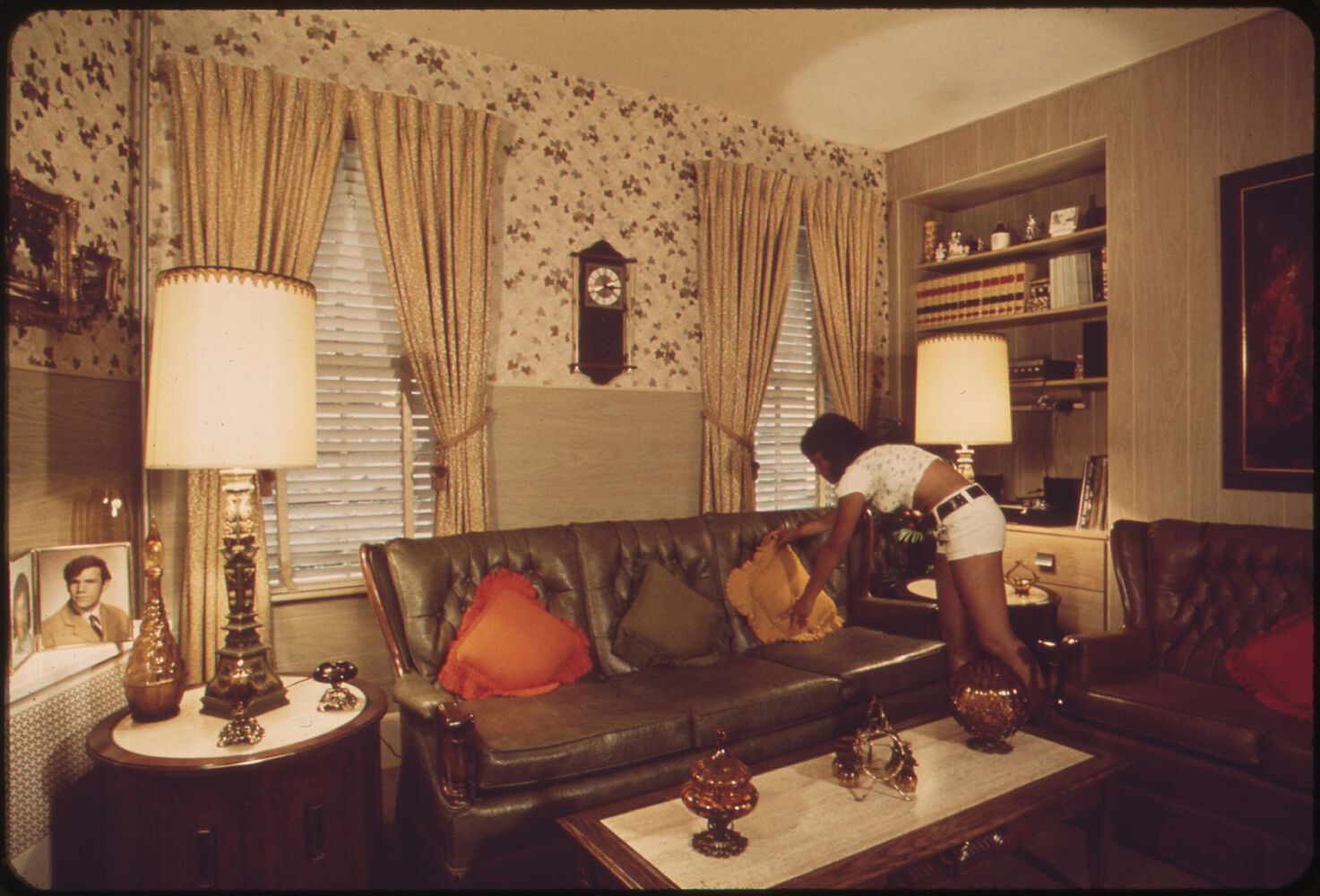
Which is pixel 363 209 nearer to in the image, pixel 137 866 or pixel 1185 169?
pixel 137 866

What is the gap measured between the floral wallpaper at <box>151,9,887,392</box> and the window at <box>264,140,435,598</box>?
42 cm

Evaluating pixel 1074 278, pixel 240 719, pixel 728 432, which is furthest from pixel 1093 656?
pixel 240 719

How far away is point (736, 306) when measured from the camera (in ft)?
13.8

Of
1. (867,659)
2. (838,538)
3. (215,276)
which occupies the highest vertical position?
(215,276)

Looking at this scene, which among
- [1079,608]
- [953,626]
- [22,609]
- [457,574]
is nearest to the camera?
[22,609]

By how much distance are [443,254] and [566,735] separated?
2.07 metres

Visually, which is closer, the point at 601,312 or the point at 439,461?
the point at 439,461

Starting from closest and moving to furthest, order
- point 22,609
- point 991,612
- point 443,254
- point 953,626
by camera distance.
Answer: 1. point 22,609
2. point 991,612
3. point 953,626
4. point 443,254

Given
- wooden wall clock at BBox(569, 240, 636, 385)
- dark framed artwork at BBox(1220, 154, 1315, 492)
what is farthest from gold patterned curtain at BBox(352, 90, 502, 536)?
dark framed artwork at BBox(1220, 154, 1315, 492)

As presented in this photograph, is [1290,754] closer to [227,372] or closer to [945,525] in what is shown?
[945,525]

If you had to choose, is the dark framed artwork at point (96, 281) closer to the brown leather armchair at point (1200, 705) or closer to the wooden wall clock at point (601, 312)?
the wooden wall clock at point (601, 312)

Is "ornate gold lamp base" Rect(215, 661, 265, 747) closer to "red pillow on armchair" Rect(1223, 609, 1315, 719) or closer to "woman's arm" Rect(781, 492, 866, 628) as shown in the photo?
"woman's arm" Rect(781, 492, 866, 628)

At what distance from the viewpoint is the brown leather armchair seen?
2312 millimetres

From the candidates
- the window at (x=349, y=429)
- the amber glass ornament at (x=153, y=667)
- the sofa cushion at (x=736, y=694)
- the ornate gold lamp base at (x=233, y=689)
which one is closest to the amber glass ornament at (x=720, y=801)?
the sofa cushion at (x=736, y=694)
